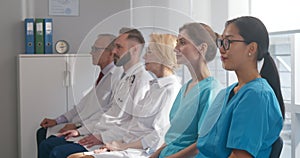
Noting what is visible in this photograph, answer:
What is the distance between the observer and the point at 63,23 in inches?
158

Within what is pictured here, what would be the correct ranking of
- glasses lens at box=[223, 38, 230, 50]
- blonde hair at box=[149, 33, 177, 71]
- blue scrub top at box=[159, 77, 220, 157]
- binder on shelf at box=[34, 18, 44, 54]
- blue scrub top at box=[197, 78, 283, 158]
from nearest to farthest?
blue scrub top at box=[197, 78, 283, 158] → glasses lens at box=[223, 38, 230, 50] → blue scrub top at box=[159, 77, 220, 157] → blonde hair at box=[149, 33, 177, 71] → binder on shelf at box=[34, 18, 44, 54]

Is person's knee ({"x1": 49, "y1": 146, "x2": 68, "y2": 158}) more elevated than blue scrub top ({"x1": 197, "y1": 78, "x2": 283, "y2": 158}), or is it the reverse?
blue scrub top ({"x1": 197, "y1": 78, "x2": 283, "y2": 158})

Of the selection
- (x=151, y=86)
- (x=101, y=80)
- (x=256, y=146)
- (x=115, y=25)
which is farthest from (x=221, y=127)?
(x=101, y=80)

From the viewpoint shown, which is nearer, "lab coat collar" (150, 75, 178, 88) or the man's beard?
"lab coat collar" (150, 75, 178, 88)

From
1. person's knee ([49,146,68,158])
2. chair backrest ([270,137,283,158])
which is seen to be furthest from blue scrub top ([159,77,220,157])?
person's knee ([49,146,68,158])

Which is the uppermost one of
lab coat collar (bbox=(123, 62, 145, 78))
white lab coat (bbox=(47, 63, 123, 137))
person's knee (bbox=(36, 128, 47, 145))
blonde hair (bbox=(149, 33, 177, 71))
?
blonde hair (bbox=(149, 33, 177, 71))

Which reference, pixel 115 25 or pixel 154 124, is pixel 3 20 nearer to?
pixel 115 25

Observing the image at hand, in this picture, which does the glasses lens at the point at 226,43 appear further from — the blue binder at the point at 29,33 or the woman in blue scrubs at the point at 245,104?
the blue binder at the point at 29,33

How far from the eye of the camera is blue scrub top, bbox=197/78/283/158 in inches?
61.7

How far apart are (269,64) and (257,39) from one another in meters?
0.12

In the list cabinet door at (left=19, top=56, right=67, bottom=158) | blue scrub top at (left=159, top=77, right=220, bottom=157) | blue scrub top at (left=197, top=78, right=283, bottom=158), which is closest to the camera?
blue scrub top at (left=197, top=78, right=283, bottom=158)

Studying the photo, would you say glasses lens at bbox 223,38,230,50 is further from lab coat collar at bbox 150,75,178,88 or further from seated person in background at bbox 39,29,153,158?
seated person in background at bbox 39,29,153,158

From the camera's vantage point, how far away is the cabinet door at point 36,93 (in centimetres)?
362

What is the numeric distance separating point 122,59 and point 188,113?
61 centimetres
